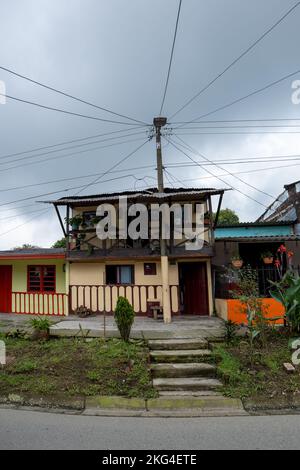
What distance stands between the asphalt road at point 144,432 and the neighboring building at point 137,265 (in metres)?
7.15

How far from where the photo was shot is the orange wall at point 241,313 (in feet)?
31.4

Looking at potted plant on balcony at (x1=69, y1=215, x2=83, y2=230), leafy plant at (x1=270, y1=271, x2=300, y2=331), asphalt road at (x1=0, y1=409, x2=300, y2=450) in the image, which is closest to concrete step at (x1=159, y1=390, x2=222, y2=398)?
asphalt road at (x1=0, y1=409, x2=300, y2=450)

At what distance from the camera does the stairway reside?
5.99 meters

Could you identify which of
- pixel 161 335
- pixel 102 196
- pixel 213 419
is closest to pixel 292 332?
pixel 161 335

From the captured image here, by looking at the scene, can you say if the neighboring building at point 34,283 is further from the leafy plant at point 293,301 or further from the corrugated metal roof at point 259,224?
the corrugated metal roof at point 259,224

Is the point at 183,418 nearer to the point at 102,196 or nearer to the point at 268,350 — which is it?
the point at 268,350

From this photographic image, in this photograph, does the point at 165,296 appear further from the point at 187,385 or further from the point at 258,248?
the point at 258,248

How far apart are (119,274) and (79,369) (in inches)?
262

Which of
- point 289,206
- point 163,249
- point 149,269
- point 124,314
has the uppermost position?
point 289,206

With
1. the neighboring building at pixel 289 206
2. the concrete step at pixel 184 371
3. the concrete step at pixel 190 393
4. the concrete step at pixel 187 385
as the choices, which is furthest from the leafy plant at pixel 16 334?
the neighboring building at pixel 289 206

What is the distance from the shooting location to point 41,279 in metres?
14.1

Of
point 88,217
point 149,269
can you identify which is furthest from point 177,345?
point 88,217

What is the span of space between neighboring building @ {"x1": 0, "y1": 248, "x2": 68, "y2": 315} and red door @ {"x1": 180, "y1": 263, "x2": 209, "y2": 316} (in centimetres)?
499

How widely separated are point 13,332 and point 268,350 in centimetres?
687
